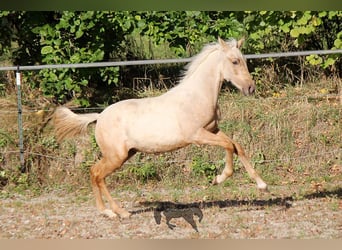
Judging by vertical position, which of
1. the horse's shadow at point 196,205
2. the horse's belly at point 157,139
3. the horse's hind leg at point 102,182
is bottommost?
the horse's shadow at point 196,205

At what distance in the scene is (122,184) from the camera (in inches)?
308

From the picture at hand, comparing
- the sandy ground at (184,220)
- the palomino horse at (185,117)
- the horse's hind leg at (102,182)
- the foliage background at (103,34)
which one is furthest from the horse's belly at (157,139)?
the foliage background at (103,34)

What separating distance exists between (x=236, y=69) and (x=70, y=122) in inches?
68.9

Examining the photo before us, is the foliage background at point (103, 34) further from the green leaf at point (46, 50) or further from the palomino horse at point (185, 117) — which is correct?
the palomino horse at point (185, 117)

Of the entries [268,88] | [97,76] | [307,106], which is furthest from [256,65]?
[97,76]

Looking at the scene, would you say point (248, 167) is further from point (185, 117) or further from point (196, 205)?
point (196, 205)

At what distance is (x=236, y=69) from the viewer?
5.13 meters

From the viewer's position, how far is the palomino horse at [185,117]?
513 cm

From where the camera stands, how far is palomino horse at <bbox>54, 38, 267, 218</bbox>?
513 centimetres

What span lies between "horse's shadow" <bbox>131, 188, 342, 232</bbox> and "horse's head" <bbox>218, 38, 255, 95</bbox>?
1.63 metres

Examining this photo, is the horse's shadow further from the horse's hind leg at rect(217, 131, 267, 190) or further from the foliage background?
the foliage background

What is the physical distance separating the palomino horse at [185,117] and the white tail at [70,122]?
333mm

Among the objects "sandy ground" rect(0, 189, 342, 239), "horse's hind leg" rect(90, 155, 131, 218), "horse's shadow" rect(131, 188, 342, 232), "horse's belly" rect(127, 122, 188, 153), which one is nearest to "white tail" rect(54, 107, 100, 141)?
"horse's hind leg" rect(90, 155, 131, 218)
